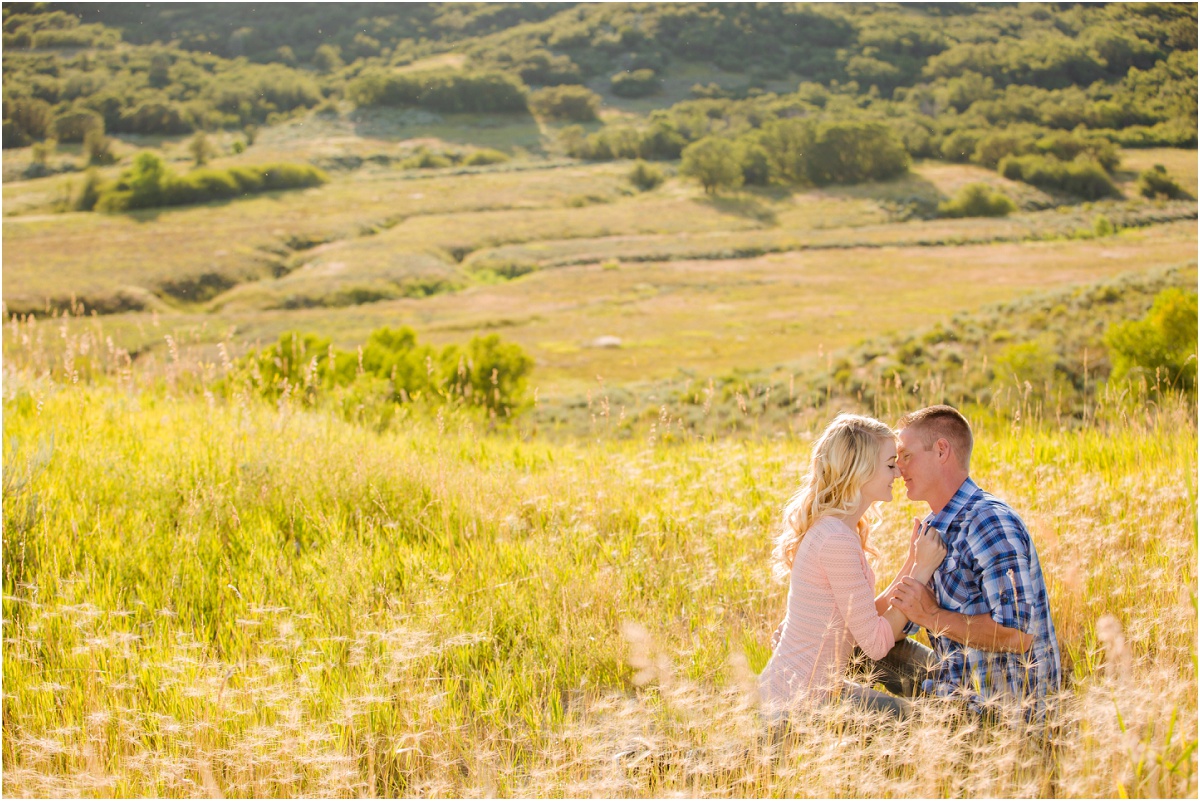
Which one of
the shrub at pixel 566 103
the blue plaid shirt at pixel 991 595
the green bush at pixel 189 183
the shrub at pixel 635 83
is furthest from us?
the shrub at pixel 635 83

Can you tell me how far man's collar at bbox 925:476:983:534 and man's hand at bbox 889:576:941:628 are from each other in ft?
0.89

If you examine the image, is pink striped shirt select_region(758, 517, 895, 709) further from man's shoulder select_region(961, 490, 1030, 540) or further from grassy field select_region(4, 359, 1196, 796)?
man's shoulder select_region(961, 490, 1030, 540)

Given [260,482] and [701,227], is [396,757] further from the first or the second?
[701,227]

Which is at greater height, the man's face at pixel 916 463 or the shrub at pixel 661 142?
the shrub at pixel 661 142

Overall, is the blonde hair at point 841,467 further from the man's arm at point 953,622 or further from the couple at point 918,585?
the man's arm at point 953,622

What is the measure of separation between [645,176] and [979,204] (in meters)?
31.8

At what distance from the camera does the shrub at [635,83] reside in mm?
100125

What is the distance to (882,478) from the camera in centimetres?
299

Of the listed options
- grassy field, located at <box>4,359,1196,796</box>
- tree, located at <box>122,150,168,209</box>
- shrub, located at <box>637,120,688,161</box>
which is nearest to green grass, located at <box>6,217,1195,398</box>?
grassy field, located at <box>4,359,1196,796</box>

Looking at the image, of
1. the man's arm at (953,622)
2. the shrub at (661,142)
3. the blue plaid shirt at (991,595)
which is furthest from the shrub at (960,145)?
the man's arm at (953,622)

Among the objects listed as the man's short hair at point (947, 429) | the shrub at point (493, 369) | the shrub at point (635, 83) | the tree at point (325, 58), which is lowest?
the shrub at point (493, 369)

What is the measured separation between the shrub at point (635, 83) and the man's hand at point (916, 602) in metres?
105

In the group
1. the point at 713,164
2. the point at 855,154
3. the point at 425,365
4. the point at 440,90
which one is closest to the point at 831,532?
the point at 425,365

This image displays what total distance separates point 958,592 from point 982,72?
89838 millimetres
